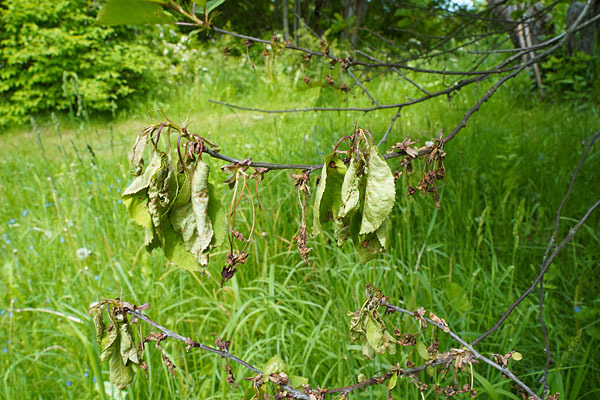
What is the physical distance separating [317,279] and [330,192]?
1576mm

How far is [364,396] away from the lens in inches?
54.6

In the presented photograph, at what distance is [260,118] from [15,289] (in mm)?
3568

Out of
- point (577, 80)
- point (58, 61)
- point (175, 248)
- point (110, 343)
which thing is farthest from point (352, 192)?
point (58, 61)

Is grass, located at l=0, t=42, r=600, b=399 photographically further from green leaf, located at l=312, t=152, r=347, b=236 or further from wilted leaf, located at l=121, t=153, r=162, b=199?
wilted leaf, located at l=121, t=153, r=162, b=199

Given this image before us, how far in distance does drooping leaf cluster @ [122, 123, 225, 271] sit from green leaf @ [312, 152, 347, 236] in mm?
135

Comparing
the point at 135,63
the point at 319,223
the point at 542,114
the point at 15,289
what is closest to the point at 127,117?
the point at 135,63

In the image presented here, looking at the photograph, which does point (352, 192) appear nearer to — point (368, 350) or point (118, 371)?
point (368, 350)

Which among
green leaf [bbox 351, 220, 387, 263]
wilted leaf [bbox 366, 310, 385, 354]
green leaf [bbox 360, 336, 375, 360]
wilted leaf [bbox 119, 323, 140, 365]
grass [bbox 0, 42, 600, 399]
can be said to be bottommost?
grass [bbox 0, 42, 600, 399]

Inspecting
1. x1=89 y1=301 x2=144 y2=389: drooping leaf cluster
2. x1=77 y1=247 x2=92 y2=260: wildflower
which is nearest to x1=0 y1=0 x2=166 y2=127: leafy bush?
x1=77 y1=247 x2=92 y2=260: wildflower

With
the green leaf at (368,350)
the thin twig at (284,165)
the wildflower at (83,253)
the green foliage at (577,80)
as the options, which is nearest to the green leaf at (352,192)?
the thin twig at (284,165)

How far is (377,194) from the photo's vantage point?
588mm

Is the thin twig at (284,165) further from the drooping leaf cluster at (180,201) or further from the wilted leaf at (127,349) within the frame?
the wilted leaf at (127,349)

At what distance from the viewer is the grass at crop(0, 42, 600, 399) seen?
160cm

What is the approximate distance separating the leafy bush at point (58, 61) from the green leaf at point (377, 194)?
6727mm
